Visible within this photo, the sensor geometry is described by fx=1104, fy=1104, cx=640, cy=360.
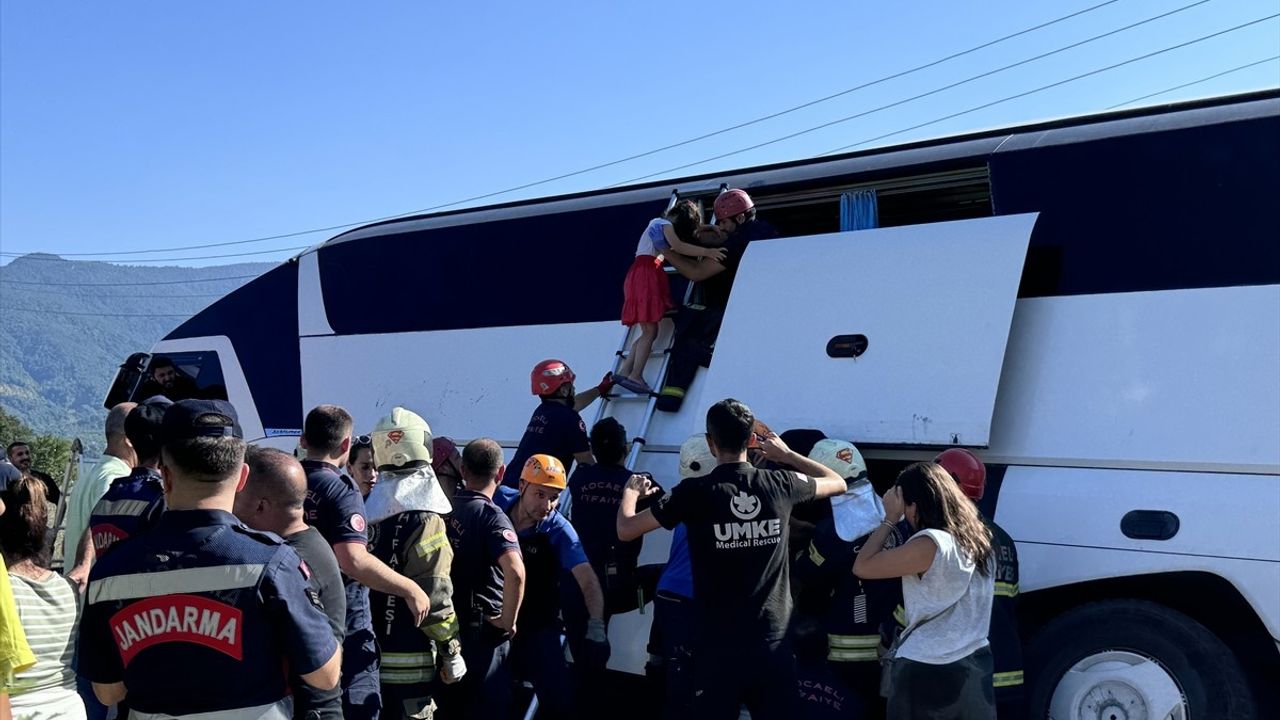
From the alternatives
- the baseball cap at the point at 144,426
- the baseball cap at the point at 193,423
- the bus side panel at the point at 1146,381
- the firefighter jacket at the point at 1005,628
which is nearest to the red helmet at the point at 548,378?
the baseball cap at the point at 144,426

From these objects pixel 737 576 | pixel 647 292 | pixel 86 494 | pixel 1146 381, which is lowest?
pixel 737 576

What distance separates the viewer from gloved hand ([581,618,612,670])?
17.8 feet

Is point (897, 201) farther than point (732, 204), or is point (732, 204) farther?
point (897, 201)

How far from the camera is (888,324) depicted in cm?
577

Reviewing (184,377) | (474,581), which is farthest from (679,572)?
(184,377)

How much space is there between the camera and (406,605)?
4629 millimetres

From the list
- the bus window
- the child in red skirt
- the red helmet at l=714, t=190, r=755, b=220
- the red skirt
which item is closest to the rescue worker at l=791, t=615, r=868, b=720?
the child in red skirt

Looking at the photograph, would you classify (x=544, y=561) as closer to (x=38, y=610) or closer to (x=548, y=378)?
(x=548, y=378)

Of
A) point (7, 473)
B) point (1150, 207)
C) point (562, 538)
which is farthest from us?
point (7, 473)

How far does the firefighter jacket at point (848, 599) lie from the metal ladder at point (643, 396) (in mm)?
1620

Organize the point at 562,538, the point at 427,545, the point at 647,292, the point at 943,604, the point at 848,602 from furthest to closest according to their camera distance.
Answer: the point at 647,292 → the point at 562,538 → the point at 848,602 → the point at 427,545 → the point at 943,604

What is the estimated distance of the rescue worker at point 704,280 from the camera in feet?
21.4

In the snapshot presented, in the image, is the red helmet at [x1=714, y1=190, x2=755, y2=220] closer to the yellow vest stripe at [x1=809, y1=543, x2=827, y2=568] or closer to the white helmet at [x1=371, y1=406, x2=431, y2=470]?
the yellow vest stripe at [x1=809, y1=543, x2=827, y2=568]

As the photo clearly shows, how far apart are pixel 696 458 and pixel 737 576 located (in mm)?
997
